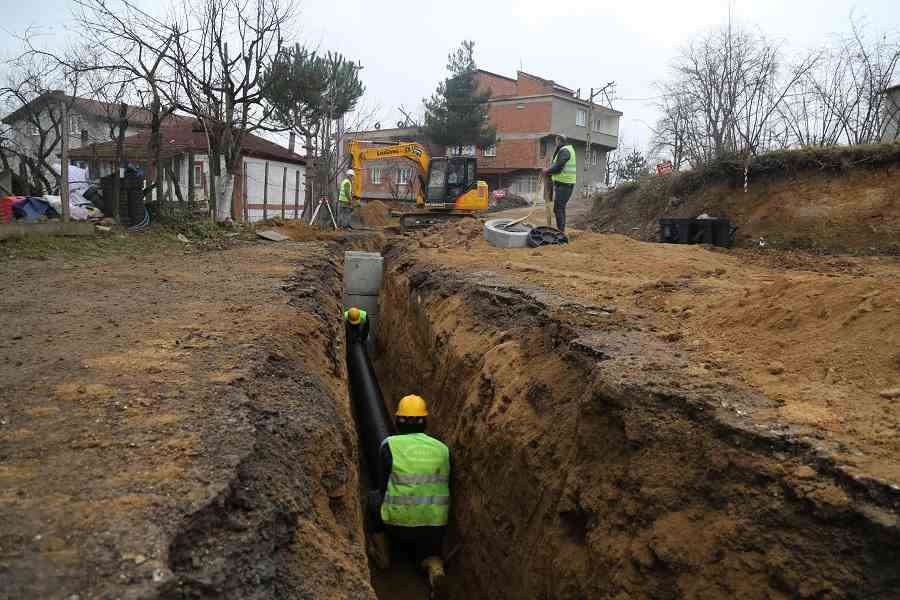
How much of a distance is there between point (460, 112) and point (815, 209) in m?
25.8

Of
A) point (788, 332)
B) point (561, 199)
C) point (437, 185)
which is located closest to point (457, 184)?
point (437, 185)

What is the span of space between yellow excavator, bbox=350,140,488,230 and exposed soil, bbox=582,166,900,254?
6.10 meters

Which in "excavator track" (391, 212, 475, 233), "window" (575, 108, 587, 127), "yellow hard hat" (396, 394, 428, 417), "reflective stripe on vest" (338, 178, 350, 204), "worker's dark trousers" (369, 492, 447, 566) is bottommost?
"worker's dark trousers" (369, 492, 447, 566)

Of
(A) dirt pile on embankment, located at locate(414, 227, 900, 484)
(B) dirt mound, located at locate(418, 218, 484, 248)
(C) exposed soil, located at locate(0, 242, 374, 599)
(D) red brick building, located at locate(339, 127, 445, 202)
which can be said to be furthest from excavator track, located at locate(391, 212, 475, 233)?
(C) exposed soil, located at locate(0, 242, 374, 599)

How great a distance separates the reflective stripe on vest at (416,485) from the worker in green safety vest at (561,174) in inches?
281

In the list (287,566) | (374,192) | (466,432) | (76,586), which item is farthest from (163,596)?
(374,192)

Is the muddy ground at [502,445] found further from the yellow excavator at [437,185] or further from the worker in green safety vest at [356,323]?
the yellow excavator at [437,185]

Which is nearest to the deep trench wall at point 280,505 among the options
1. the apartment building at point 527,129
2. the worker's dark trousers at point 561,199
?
the worker's dark trousers at point 561,199

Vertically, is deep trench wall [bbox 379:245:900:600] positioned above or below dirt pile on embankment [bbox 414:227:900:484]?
below

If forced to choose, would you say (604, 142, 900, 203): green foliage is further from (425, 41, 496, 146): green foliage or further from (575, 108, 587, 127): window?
(575, 108, 587, 127): window

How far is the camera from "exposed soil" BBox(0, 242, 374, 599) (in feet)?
6.68

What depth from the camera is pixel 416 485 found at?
5.32 meters

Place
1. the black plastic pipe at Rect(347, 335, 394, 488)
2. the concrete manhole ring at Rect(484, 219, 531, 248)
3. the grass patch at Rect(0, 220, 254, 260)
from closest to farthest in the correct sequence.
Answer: the black plastic pipe at Rect(347, 335, 394, 488)
the grass patch at Rect(0, 220, 254, 260)
the concrete manhole ring at Rect(484, 219, 531, 248)

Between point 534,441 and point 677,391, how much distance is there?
1.28 metres
